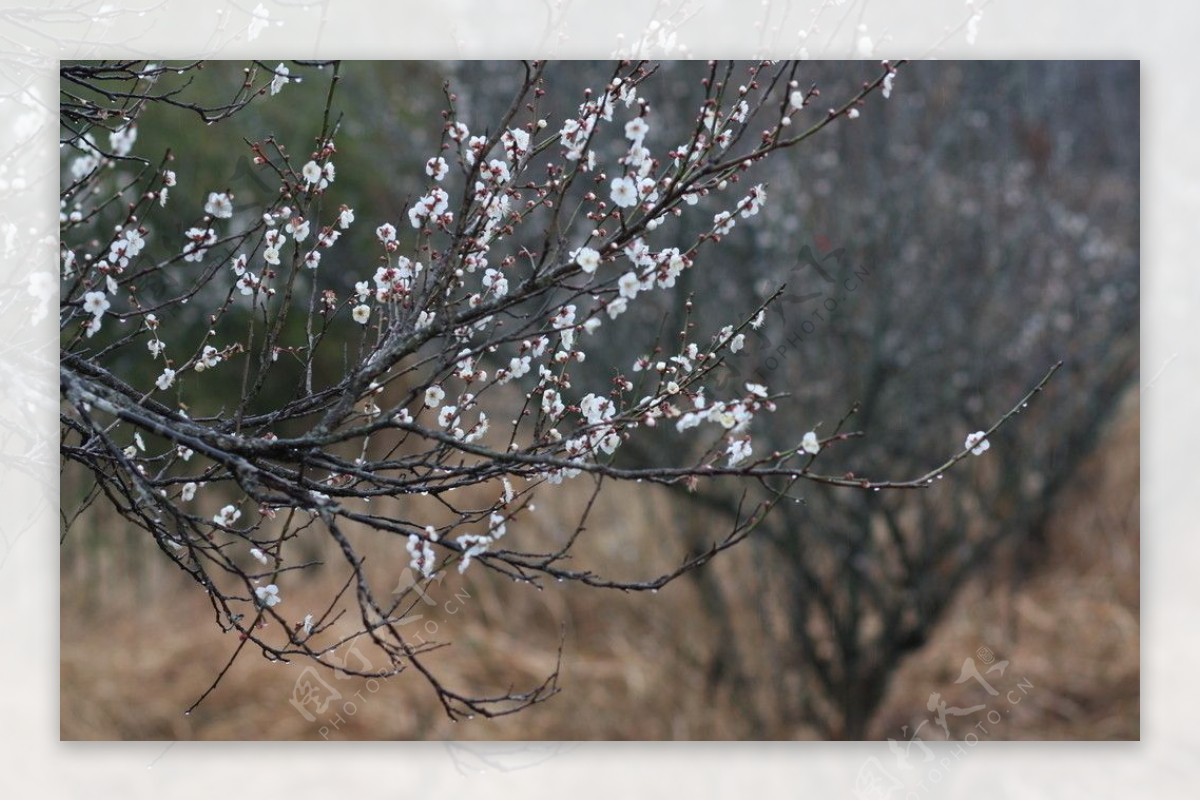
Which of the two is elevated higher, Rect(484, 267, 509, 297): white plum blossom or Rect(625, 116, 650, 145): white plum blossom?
Rect(625, 116, 650, 145): white plum blossom

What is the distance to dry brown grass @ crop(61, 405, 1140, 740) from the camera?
11.3ft

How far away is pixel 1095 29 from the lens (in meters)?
2.76

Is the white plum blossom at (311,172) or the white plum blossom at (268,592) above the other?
the white plum blossom at (311,172)

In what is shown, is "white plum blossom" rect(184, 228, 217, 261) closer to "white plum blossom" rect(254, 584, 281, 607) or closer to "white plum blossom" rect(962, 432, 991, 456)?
"white plum blossom" rect(254, 584, 281, 607)

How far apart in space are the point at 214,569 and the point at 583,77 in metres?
2.17

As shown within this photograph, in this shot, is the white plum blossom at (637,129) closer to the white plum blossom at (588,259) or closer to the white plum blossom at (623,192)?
the white plum blossom at (623,192)

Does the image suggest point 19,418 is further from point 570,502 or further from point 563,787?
point 570,502

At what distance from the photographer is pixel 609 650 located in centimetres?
395

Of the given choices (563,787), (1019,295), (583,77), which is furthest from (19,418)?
(1019,295)

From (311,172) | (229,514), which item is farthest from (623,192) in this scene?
(229,514)

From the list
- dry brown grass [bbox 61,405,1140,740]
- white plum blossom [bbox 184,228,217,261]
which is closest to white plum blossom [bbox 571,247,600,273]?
white plum blossom [bbox 184,228,217,261]

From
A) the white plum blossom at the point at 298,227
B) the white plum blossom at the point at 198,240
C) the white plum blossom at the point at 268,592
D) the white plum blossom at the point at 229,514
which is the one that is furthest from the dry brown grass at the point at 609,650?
the white plum blossom at the point at 298,227

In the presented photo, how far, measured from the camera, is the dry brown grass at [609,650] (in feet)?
11.3

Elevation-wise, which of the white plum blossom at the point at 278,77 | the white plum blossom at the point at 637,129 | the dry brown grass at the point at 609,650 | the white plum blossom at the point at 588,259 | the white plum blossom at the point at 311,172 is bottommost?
the dry brown grass at the point at 609,650
